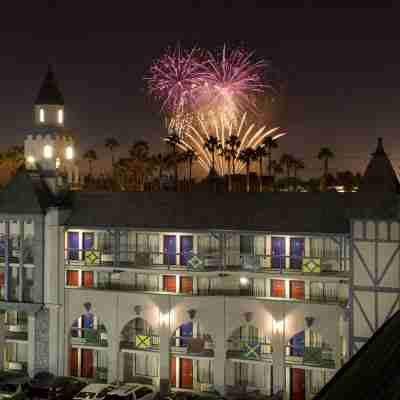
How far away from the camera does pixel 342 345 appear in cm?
4412

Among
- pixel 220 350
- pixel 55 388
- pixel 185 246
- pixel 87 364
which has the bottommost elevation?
pixel 55 388

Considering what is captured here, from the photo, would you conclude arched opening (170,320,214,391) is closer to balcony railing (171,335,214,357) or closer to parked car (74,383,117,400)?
balcony railing (171,335,214,357)

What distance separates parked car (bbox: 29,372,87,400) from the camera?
44469 mm

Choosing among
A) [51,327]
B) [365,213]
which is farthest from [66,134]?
[365,213]

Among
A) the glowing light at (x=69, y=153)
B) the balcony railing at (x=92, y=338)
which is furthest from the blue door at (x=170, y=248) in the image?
the glowing light at (x=69, y=153)

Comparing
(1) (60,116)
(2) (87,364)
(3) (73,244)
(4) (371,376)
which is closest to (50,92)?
(1) (60,116)

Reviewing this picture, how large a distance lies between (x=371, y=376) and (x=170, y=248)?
30166 mm

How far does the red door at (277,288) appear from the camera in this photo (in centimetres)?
4625

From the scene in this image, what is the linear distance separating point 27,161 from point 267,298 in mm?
22592

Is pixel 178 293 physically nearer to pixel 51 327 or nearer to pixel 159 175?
A: pixel 51 327

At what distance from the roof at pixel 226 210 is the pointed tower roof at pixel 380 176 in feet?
2.32

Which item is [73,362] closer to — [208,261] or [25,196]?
[25,196]

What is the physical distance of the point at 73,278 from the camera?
50.5 meters

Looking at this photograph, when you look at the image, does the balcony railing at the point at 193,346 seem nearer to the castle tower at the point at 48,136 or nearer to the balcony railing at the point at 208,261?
the balcony railing at the point at 208,261
